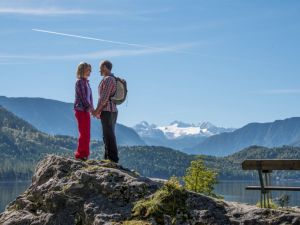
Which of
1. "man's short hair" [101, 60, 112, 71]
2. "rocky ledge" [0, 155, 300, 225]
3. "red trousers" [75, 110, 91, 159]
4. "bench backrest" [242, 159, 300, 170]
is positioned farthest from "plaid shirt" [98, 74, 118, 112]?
"bench backrest" [242, 159, 300, 170]

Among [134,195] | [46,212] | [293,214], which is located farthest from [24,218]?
[293,214]

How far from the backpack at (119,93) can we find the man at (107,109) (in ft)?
0.27

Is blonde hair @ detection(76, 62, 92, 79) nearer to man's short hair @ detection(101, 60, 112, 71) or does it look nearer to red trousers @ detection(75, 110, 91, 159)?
man's short hair @ detection(101, 60, 112, 71)

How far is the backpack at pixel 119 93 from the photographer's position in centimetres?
1488

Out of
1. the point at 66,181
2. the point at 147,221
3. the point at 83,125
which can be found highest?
the point at 83,125

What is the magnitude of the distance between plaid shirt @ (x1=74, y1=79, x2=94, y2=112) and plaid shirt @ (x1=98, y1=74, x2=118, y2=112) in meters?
0.36

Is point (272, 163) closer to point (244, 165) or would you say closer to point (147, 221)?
point (244, 165)

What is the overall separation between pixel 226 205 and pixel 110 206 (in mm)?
2337

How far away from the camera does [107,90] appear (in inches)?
582

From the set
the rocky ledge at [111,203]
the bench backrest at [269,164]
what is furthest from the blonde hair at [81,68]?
the bench backrest at [269,164]

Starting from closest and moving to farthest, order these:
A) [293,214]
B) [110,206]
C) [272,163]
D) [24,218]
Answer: [293,214]
[110,206]
[24,218]
[272,163]

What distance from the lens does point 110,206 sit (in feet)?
37.8

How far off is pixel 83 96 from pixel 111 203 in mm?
4222

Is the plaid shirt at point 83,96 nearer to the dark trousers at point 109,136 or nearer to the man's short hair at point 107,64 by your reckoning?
the dark trousers at point 109,136
